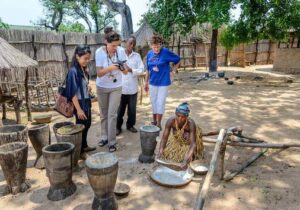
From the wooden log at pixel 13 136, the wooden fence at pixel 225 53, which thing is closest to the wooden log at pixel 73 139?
the wooden log at pixel 13 136

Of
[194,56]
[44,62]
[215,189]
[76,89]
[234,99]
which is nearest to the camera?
[215,189]

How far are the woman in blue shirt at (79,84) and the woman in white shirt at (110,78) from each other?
0.86ft

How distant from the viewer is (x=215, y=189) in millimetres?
3455

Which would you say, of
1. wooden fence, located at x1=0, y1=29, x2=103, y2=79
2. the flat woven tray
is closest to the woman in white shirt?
the flat woven tray

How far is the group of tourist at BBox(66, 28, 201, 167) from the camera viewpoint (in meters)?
3.86

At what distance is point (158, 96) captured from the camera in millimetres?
5125

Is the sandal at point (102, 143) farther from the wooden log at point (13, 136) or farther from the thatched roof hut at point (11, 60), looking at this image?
the thatched roof hut at point (11, 60)

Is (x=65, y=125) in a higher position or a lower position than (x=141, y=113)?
higher

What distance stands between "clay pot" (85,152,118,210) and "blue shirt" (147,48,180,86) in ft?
7.46

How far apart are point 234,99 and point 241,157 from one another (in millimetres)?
4608

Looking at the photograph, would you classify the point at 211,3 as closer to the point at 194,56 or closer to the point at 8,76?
the point at 194,56

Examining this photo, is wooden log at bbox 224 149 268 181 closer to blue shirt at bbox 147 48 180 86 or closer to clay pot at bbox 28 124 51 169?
blue shirt at bbox 147 48 180 86

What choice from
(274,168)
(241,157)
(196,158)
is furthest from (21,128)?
(274,168)

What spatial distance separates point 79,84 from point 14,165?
4.28 ft
